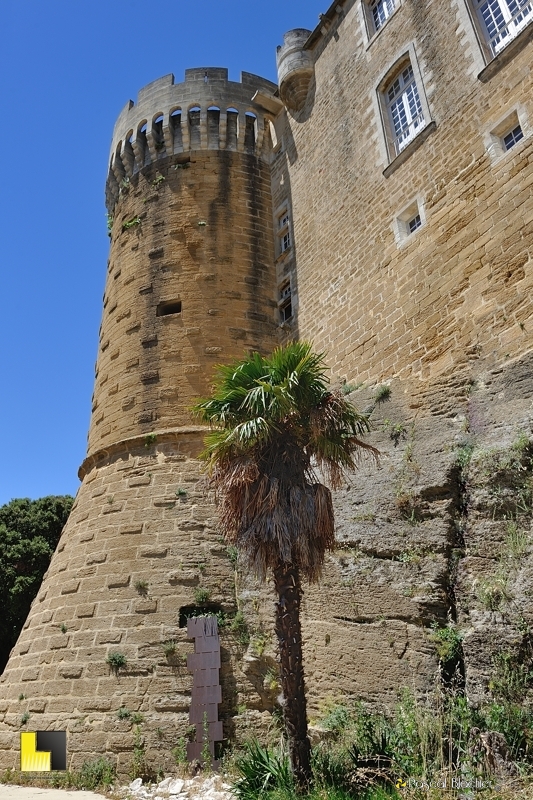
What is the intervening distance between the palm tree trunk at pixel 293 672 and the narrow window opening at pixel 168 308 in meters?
8.65

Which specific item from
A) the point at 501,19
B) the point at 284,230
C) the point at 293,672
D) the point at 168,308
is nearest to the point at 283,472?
the point at 293,672

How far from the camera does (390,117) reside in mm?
13086

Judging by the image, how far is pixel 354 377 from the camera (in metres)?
11.9

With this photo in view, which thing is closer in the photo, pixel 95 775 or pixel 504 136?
pixel 95 775

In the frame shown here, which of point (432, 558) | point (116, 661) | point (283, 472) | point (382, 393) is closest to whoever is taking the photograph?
point (283, 472)

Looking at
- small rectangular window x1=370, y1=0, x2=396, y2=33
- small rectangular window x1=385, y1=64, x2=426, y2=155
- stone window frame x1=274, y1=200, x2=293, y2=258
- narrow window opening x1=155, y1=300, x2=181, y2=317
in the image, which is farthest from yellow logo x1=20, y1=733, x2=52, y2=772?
small rectangular window x1=370, y1=0, x2=396, y2=33

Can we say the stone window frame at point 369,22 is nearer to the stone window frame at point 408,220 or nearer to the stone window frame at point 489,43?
the stone window frame at point 489,43

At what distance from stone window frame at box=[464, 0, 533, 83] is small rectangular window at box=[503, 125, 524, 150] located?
113 cm

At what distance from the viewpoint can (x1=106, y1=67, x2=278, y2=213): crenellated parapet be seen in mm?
16359

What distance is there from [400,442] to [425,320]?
219 cm

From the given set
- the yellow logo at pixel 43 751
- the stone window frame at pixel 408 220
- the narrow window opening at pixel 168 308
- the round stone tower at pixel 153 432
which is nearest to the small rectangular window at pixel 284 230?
the round stone tower at pixel 153 432

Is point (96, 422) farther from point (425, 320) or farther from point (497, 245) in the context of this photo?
point (497, 245)

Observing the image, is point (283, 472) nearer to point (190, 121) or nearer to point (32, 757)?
point (32, 757)

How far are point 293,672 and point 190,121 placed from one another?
562 inches
